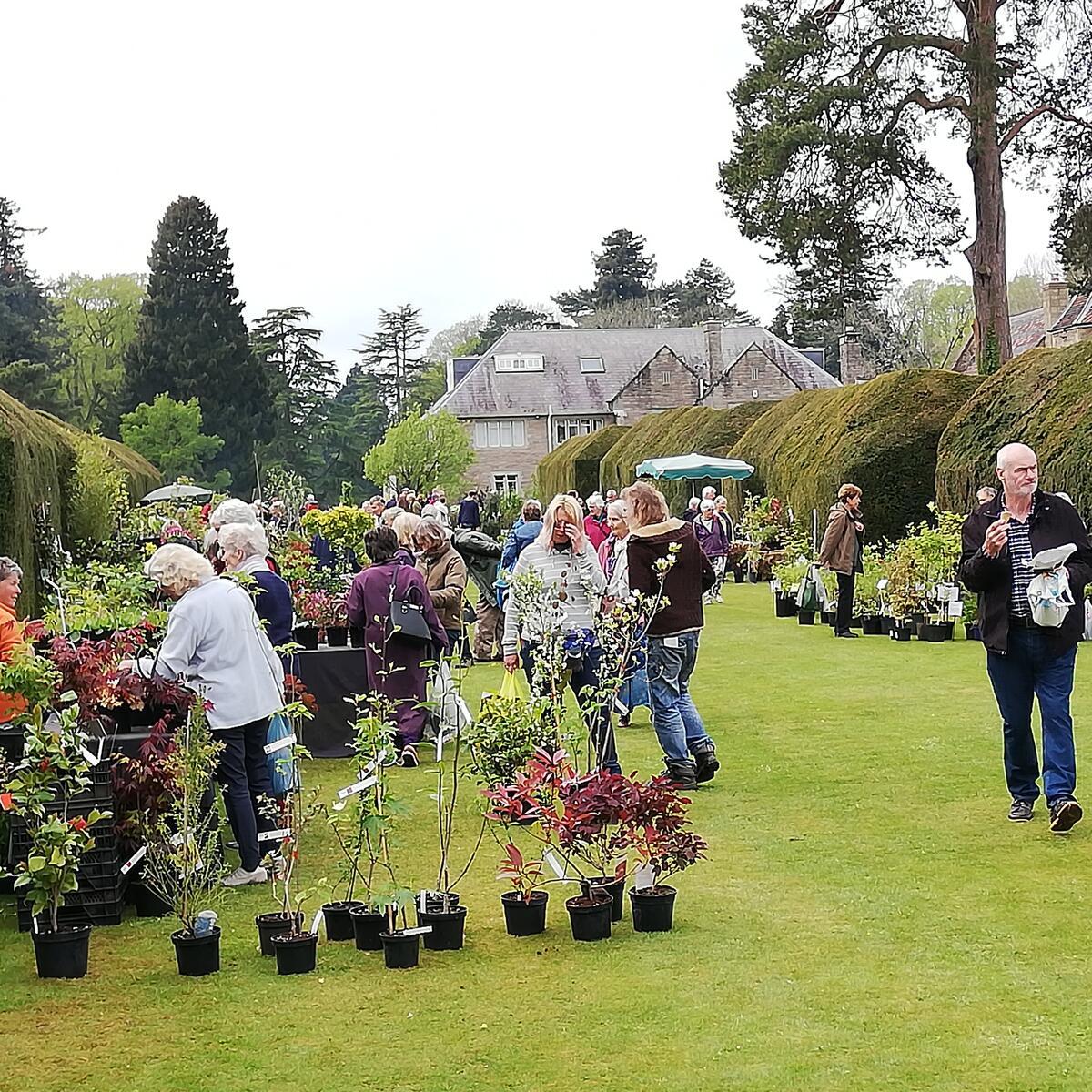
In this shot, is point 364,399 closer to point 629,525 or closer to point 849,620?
point 849,620

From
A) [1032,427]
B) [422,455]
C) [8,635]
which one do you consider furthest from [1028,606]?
[422,455]

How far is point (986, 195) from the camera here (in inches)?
1124

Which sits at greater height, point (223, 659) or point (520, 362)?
point (520, 362)

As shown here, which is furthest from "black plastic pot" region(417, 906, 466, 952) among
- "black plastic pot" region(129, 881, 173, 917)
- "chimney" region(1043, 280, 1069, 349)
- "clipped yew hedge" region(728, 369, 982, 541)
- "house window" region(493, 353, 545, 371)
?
"house window" region(493, 353, 545, 371)

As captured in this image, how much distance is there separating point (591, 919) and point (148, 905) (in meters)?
2.18

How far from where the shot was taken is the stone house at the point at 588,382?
230 feet

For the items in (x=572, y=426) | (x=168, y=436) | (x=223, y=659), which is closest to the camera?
(x=223, y=659)

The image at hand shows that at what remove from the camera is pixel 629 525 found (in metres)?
9.36

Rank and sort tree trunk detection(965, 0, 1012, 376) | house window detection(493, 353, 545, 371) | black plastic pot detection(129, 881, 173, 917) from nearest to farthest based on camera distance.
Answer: black plastic pot detection(129, 881, 173, 917) < tree trunk detection(965, 0, 1012, 376) < house window detection(493, 353, 545, 371)

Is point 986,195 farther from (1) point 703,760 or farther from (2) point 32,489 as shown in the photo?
(1) point 703,760

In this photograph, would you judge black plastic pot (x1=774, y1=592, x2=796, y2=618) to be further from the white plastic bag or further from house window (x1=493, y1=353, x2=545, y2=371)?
house window (x1=493, y1=353, x2=545, y2=371)

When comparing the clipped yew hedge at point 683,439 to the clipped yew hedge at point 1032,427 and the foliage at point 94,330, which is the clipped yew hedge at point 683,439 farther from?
the foliage at point 94,330

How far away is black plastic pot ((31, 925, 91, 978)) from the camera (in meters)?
5.98

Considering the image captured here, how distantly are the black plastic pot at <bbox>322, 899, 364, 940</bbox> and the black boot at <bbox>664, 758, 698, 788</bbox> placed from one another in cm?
343
